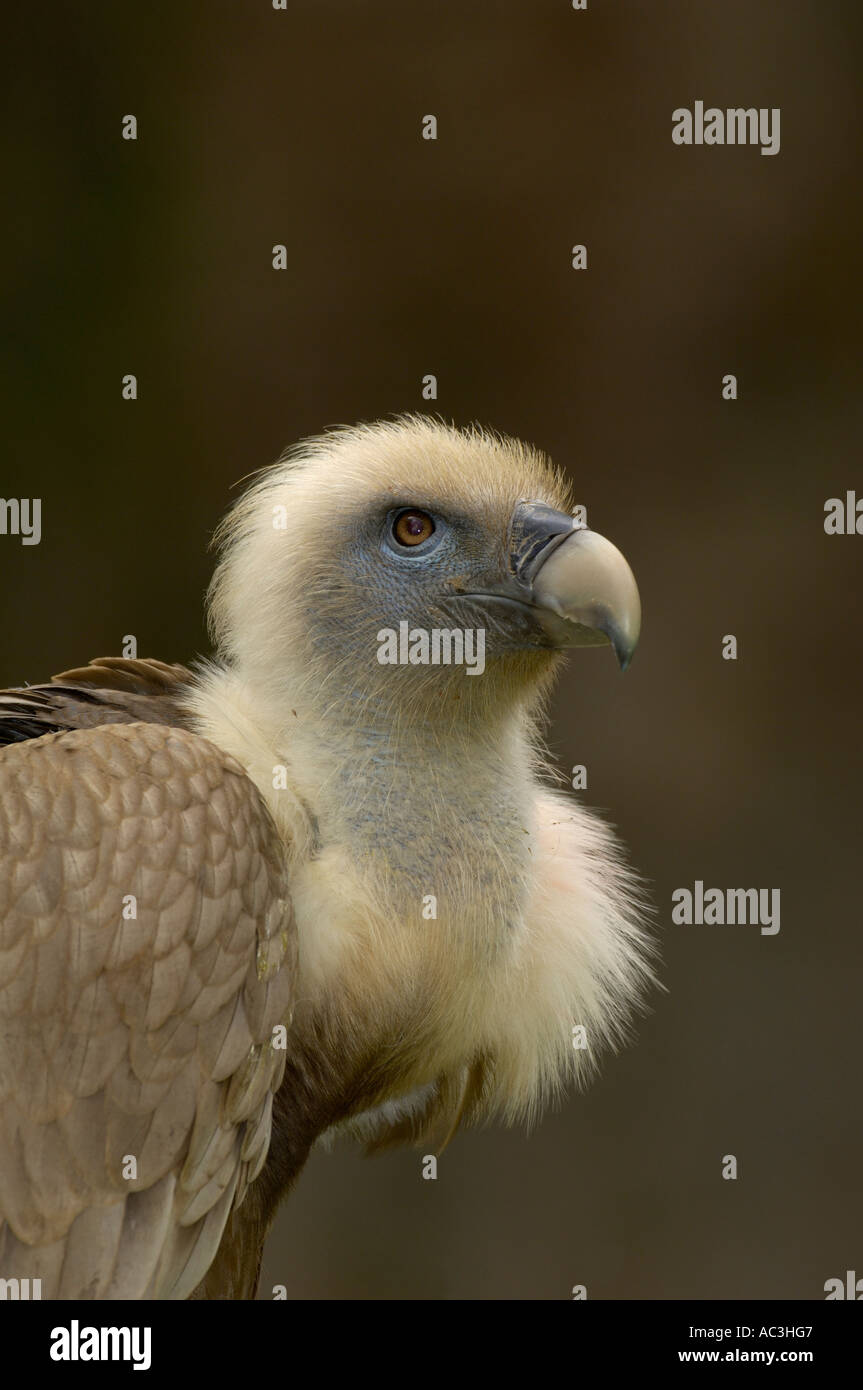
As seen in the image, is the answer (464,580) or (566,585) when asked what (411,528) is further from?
(566,585)

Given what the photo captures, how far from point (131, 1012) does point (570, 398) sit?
13.5 ft

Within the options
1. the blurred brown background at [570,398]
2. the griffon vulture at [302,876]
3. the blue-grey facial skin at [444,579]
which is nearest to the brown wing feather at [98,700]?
the griffon vulture at [302,876]

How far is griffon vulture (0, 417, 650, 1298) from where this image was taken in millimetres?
2479

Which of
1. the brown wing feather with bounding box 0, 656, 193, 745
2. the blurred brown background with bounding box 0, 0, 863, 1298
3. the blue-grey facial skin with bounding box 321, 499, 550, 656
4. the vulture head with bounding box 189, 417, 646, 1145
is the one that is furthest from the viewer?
the blurred brown background with bounding box 0, 0, 863, 1298

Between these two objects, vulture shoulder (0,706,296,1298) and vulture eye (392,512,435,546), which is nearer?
vulture shoulder (0,706,296,1298)

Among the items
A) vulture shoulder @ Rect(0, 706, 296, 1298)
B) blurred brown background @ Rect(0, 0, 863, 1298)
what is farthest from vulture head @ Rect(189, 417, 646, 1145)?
blurred brown background @ Rect(0, 0, 863, 1298)

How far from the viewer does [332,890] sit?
8.83 ft

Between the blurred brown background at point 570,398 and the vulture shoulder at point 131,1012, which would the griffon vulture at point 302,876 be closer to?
the vulture shoulder at point 131,1012

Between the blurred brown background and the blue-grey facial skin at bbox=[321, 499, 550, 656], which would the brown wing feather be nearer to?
the blue-grey facial skin at bbox=[321, 499, 550, 656]

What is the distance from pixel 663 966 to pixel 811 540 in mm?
1694

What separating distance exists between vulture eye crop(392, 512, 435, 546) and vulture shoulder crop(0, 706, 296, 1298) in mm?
631

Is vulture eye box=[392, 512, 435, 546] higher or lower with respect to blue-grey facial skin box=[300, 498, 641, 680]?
higher

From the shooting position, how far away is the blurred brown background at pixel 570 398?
5.95 metres

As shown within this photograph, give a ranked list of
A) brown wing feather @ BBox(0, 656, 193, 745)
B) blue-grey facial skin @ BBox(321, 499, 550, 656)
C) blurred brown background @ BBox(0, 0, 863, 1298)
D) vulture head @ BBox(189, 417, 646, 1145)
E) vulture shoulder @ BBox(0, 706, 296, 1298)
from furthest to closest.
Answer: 1. blurred brown background @ BBox(0, 0, 863, 1298)
2. blue-grey facial skin @ BBox(321, 499, 550, 656)
3. brown wing feather @ BBox(0, 656, 193, 745)
4. vulture head @ BBox(189, 417, 646, 1145)
5. vulture shoulder @ BBox(0, 706, 296, 1298)
